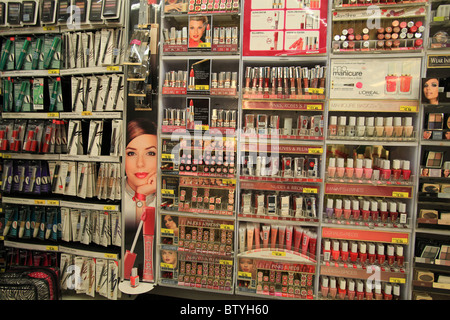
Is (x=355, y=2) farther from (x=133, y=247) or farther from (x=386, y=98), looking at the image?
(x=133, y=247)

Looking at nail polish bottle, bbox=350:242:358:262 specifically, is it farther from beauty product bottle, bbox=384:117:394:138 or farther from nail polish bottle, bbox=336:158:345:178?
beauty product bottle, bbox=384:117:394:138

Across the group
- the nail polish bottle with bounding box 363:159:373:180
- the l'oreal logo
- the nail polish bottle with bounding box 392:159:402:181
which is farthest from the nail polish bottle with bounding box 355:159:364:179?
the l'oreal logo

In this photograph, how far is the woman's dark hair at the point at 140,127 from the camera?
284 cm

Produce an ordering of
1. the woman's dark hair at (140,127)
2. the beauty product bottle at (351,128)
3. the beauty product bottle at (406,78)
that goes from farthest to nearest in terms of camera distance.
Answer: the woman's dark hair at (140,127), the beauty product bottle at (351,128), the beauty product bottle at (406,78)

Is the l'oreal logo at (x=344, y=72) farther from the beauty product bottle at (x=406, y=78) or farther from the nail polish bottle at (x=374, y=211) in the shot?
the nail polish bottle at (x=374, y=211)

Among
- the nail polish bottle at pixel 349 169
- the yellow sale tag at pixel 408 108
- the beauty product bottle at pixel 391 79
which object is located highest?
the beauty product bottle at pixel 391 79

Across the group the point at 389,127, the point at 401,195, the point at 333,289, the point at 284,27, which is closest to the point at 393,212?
the point at 401,195

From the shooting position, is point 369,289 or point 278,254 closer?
point 369,289

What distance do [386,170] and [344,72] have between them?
1.06 meters

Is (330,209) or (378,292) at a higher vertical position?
(330,209)

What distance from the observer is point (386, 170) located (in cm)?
256

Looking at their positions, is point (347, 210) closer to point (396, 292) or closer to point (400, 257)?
point (400, 257)

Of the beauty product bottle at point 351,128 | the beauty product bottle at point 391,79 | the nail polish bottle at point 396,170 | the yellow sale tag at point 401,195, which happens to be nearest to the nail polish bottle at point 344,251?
the yellow sale tag at point 401,195
